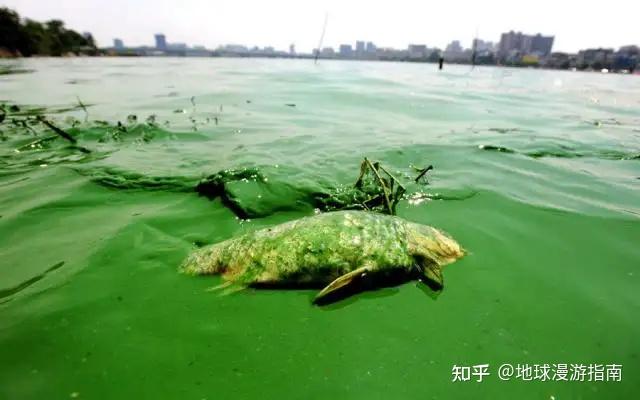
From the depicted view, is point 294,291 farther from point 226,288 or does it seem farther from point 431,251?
point 431,251

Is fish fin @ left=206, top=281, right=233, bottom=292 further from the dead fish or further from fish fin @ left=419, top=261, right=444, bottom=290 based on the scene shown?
fish fin @ left=419, top=261, right=444, bottom=290

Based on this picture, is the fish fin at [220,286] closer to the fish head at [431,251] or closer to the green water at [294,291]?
the green water at [294,291]

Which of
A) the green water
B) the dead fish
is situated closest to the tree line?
the green water

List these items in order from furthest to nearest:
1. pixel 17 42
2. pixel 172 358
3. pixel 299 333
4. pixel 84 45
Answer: pixel 84 45
pixel 17 42
pixel 299 333
pixel 172 358

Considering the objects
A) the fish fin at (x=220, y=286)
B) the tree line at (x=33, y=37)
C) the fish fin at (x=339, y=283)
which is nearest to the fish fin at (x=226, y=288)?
the fish fin at (x=220, y=286)

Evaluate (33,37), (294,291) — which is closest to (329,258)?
(294,291)

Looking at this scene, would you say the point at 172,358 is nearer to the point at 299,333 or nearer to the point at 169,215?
the point at 299,333

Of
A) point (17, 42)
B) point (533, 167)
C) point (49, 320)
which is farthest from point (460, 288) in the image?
point (17, 42)
